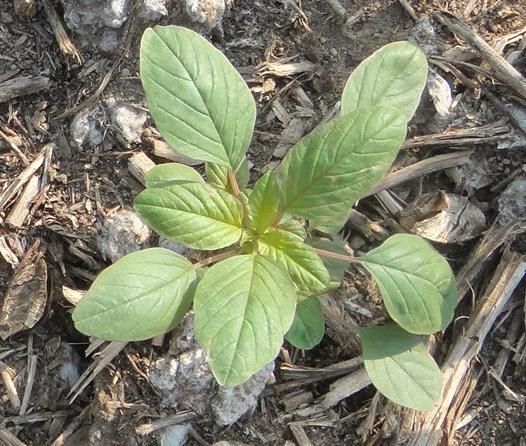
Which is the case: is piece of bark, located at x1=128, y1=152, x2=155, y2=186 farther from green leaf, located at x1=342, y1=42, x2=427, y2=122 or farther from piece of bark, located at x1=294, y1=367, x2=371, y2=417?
piece of bark, located at x1=294, y1=367, x2=371, y2=417

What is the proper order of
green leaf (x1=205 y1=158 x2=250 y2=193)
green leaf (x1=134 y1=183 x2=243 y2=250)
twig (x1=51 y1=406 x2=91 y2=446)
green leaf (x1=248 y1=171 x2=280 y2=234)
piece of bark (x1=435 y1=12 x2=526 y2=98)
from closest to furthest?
green leaf (x1=134 y1=183 x2=243 y2=250)
green leaf (x1=248 y1=171 x2=280 y2=234)
green leaf (x1=205 y1=158 x2=250 y2=193)
twig (x1=51 y1=406 x2=91 y2=446)
piece of bark (x1=435 y1=12 x2=526 y2=98)

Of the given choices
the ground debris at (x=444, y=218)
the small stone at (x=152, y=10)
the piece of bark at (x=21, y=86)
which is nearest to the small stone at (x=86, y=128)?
the piece of bark at (x=21, y=86)

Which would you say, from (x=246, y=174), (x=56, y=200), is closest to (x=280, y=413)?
(x=246, y=174)

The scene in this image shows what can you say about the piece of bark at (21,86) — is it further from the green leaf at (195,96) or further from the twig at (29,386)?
the twig at (29,386)

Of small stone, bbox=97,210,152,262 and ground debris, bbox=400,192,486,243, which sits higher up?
ground debris, bbox=400,192,486,243

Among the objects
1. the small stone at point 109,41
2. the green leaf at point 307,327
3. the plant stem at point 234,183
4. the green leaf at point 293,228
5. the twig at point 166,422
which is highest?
the small stone at point 109,41

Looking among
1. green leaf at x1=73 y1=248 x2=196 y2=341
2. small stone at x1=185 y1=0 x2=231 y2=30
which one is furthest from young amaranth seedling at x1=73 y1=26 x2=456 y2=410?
small stone at x1=185 y1=0 x2=231 y2=30
